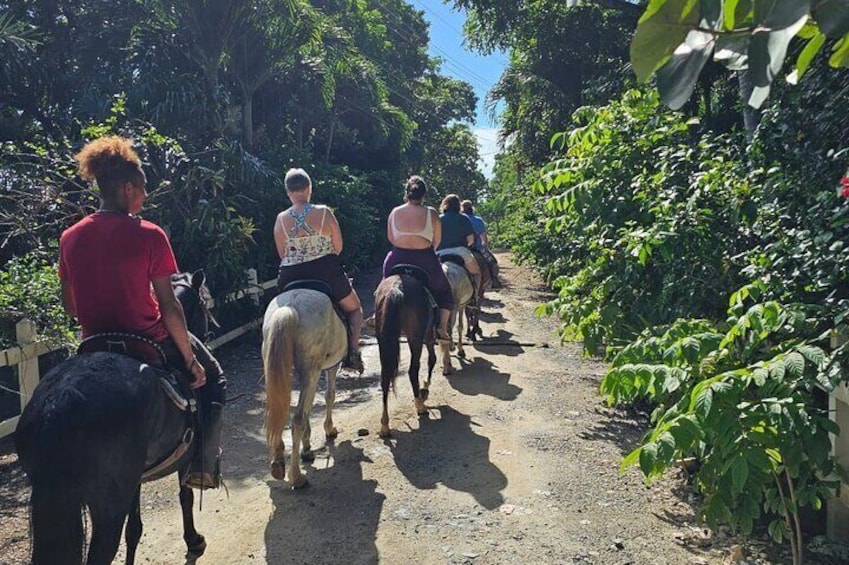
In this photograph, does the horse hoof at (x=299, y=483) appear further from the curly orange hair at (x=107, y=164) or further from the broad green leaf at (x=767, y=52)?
the broad green leaf at (x=767, y=52)

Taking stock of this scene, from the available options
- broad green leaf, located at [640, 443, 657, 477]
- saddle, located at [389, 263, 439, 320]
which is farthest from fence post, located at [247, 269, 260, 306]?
broad green leaf, located at [640, 443, 657, 477]

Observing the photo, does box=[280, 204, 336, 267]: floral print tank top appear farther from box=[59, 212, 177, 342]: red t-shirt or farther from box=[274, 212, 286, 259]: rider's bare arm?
box=[59, 212, 177, 342]: red t-shirt

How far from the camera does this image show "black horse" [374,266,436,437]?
6.11 metres

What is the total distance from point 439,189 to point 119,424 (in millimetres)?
30222

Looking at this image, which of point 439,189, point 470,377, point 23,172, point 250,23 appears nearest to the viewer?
point 23,172

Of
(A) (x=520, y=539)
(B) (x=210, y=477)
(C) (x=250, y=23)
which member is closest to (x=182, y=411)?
(B) (x=210, y=477)

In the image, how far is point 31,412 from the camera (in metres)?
2.86

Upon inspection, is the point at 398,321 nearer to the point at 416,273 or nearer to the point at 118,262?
the point at 416,273

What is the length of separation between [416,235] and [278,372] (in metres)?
2.44

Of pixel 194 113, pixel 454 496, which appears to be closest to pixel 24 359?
pixel 454 496

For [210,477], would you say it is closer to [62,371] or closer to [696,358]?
[62,371]

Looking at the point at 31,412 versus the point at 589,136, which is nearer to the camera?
the point at 31,412

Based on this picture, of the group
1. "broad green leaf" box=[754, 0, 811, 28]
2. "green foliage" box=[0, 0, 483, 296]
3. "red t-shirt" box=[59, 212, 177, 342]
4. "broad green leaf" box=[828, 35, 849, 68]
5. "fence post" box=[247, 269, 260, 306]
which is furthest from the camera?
"fence post" box=[247, 269, 260, 306]

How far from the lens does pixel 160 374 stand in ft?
11.2
